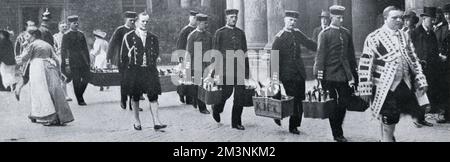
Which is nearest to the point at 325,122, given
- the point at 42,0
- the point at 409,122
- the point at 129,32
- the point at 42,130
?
the point at 409,122

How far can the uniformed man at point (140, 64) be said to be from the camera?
25.5ft

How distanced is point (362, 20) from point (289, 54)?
5.68m

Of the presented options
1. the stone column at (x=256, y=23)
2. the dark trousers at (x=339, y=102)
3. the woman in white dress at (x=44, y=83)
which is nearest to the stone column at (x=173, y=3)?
the stone column at (x=256, y=23)

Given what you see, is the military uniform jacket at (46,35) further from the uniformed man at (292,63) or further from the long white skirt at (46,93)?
the uniformed man at (292,63)

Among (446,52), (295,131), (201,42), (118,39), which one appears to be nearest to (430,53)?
(446,52)

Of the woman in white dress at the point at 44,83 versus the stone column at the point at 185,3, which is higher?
the stone column at the point at 185,3

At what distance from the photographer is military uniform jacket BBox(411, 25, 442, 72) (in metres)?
7.96

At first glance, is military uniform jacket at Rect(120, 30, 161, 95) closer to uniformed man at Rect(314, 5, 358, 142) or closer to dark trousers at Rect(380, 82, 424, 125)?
uniformed man at Rect(314, 5, 358, 142)

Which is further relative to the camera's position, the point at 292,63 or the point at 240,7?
the point at 240,7

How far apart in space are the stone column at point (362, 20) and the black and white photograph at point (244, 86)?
318 cm

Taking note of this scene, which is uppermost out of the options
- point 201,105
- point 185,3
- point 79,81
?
point 185,3

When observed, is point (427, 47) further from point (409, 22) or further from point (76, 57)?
point (76, 57)

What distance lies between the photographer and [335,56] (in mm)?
6898
